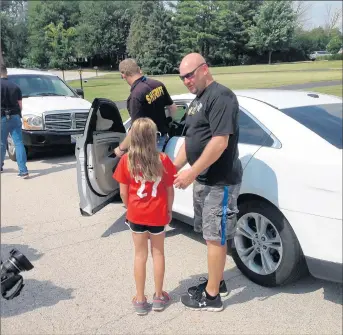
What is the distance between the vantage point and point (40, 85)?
9.27 meters

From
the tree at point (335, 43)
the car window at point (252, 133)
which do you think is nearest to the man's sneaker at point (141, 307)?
the car window at point (252, 133)

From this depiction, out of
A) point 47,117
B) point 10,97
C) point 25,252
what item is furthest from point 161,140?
point 47,117

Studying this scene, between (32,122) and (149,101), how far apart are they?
14.5 ft

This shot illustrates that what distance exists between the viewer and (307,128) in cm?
299

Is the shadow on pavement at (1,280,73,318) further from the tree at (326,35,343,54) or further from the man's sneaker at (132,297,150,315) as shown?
the tree at (326,35,343,54)

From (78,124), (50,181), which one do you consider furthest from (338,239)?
(78,124)

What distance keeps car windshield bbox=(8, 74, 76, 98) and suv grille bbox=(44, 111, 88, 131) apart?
1.19 meters

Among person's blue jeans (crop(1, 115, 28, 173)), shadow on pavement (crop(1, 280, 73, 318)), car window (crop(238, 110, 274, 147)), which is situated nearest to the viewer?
shadow on pavement (crop(1, 280, 73, 318))

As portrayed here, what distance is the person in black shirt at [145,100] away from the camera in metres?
4.11

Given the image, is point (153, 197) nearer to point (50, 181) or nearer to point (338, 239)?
point (338, 239)

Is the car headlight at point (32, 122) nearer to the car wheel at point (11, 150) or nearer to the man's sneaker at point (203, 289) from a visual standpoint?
the car wheel at point (11, 150)

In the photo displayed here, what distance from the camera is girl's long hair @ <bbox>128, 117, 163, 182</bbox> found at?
2662mm

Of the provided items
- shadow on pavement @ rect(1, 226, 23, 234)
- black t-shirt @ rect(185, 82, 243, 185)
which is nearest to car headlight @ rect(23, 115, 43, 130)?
shadow on pavement @ rect(1, 226, 23, 234)

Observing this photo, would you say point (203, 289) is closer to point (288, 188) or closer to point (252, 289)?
point (252, 289)
